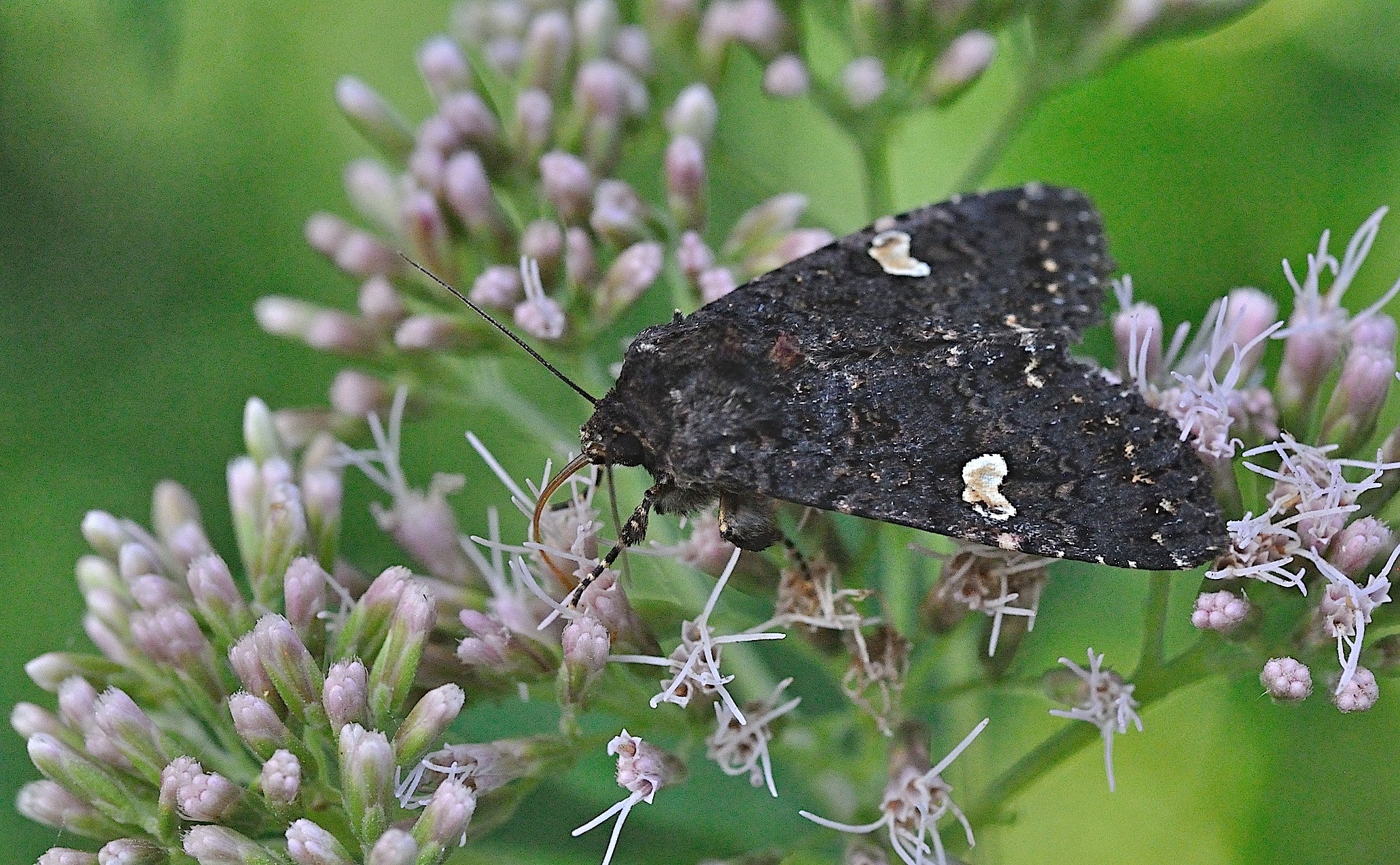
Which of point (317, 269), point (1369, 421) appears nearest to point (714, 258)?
point (317, 269)

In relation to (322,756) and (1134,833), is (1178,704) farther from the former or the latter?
(322,756)

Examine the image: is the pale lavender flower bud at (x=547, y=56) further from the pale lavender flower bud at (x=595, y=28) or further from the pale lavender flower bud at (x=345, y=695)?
the pale lavender flower bud at (x=345, y=695)

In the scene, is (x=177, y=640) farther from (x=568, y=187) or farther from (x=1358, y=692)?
(x=1358, y=692)

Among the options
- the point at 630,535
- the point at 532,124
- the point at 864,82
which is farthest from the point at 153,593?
the point at 864,82

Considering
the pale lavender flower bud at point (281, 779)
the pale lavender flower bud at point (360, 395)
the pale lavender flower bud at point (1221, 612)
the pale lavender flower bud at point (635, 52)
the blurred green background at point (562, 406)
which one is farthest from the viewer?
the pale lavender flower bud at point (635, 52)

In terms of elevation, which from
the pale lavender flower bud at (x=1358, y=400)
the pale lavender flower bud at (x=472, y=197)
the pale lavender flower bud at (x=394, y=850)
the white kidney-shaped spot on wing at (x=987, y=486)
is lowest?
the pale lavender flower bud at (x=1358, y=400)

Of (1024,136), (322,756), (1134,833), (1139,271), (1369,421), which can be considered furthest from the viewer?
(1024,136)

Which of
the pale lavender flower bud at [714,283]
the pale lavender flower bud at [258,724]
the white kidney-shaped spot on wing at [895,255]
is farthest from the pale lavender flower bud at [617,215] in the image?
the pale lavender flower bud at [258,724]
